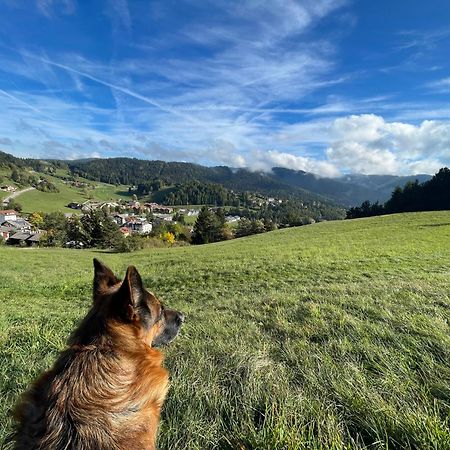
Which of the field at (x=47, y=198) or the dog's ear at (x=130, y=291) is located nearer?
the dog's ear at (x=130, y=291)

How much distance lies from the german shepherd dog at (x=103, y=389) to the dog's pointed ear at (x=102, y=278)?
362mm

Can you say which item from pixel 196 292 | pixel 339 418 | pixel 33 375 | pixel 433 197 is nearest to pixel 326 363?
pixel 339 418

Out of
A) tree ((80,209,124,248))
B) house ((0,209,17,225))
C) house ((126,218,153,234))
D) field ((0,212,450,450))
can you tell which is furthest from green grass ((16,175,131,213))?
field ((0,212,450,450))

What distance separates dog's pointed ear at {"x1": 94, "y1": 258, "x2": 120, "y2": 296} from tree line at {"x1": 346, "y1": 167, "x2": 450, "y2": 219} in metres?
74.0

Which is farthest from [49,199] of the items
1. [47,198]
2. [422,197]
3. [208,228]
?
[422,197]

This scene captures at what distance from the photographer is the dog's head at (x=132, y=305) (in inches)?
85.3

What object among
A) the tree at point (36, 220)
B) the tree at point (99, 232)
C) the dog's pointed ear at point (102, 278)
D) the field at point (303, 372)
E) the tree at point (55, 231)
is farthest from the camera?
the tree at point (36, 220)

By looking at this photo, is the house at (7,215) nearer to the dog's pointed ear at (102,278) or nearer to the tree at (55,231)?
the tree at (55,231)

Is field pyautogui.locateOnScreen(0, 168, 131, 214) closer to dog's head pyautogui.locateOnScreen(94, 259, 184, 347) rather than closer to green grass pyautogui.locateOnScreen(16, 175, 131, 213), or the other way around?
green grass pyautogui.locateOnScreen(16, 175, 131, 213)

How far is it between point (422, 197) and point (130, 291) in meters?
77.4

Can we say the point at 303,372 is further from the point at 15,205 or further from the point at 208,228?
the point at 15,205

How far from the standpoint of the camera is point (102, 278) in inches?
112

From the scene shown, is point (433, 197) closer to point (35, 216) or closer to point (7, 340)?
point (7, 340)

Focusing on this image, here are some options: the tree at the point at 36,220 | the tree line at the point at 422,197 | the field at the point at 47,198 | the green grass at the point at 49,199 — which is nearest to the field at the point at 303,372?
the tree line at the point at 422,197
